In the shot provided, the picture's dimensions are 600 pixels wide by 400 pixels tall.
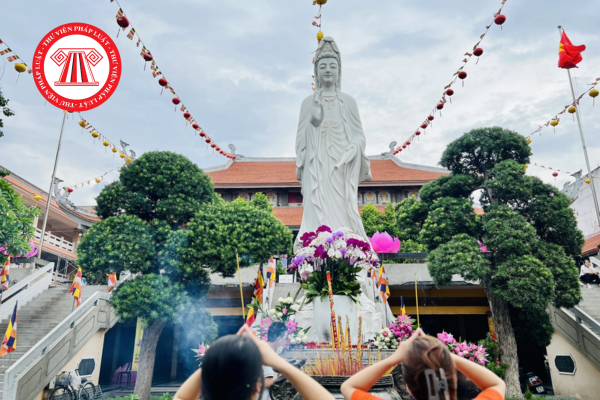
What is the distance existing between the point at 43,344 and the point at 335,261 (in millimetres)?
7425

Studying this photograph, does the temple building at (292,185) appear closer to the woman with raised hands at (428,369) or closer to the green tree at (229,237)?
the green tree at (229,237)

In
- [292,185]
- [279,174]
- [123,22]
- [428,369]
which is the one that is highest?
[279,174]

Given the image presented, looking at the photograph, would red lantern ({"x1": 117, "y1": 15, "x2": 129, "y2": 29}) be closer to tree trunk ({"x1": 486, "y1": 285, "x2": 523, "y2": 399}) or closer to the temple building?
tree trunk ({"x1": 486, "y1": 285, "x2": 523, "y2": 399})

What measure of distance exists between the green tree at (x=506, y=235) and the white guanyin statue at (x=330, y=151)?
298 cm

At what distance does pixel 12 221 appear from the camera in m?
7.23

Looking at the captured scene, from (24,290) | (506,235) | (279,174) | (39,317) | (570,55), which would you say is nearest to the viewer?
(506,235)

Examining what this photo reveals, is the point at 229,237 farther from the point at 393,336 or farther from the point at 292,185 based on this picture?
the point at 292,185

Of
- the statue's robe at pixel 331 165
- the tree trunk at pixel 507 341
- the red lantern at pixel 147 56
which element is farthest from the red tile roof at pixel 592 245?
the red lantern at pixel 147 56

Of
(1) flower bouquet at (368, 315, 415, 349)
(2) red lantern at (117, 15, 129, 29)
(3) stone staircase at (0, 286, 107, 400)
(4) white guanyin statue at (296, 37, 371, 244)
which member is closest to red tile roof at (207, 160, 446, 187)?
(3) stone staircase at (0, 286, 107, 400)

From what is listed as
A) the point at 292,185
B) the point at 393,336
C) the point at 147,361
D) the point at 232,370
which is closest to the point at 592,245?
the point at 292,185

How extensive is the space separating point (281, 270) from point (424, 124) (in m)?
5.80

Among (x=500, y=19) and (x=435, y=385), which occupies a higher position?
(x=500, y=19)

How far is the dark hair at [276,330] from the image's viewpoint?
3.82 m

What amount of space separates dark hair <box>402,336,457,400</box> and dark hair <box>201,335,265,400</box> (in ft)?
1.48
